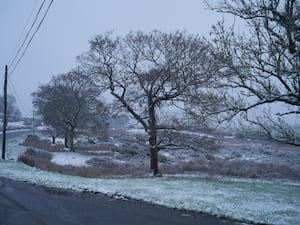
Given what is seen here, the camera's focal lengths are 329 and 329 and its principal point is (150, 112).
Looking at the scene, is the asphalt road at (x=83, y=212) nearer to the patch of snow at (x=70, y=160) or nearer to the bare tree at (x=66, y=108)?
the patch of snow at (x=70, y=160)

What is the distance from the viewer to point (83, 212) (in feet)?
30.1

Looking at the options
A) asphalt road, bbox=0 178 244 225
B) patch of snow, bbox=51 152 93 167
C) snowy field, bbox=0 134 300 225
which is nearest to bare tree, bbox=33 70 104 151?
patch of snow, bbox=51 152 93 167

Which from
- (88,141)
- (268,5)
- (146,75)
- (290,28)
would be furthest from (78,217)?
(88,141)

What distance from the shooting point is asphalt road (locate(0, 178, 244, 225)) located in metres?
8.27

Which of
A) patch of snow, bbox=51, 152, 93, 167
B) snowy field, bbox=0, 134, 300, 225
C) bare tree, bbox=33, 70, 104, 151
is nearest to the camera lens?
snowy field, bbox=0, 134, 300, 225

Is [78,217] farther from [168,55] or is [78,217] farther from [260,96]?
[168,55]

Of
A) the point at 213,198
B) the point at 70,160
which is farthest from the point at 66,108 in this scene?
the point at 213,198

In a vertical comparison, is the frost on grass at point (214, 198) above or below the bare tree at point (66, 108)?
below

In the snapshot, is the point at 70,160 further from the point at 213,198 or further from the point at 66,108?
the point at 213,198

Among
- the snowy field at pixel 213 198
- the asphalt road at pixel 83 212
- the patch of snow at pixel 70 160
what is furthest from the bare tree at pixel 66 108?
the asphalt road at pixel 83 212

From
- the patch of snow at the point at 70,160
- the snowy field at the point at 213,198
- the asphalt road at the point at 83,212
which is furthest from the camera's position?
the patch of snow at the point at 70,160

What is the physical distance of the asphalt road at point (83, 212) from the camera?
325 inches

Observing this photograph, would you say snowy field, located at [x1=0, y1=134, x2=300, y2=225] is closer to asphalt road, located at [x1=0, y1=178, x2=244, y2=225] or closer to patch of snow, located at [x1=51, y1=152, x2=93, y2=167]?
asphalt road, located at [x1=0, y1=178, x2=244, y2=225]

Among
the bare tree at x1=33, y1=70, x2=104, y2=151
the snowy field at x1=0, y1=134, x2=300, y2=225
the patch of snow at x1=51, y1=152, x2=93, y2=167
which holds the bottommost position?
the snowy field at x1=0, y1=134, x2=300, y2=225
